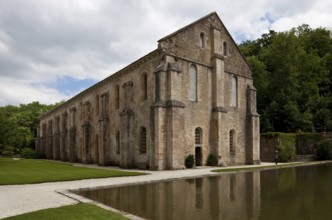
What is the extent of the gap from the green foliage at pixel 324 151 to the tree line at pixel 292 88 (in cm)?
684

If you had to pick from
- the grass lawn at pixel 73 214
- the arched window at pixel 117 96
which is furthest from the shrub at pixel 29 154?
the grass lawn at pixel 73 214

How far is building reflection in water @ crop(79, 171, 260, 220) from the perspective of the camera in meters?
9.44

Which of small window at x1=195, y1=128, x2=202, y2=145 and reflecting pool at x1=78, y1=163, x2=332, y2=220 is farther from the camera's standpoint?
small window at x1=195, y1=128, x2=202, y2=145

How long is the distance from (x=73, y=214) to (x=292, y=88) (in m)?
44.3

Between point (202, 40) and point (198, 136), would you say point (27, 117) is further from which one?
point (198, 136)

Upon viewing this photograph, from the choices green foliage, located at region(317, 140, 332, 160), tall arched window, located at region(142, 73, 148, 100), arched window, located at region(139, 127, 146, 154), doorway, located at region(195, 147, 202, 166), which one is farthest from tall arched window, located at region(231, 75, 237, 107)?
green foliage, located at region(317, 140, 332, 160)

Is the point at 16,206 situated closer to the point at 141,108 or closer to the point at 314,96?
the point at 141,108

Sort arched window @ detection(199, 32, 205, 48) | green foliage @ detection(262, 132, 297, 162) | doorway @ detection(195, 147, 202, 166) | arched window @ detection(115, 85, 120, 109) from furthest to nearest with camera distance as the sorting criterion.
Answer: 1. green foliage @ detection(262, 132, 297, 162)
2. arched window @ detection(115, 85, 120, 109)
3. arched window @ detection(199, 32, 205, 48)
4. doorway @ detection(195, 147, 202, 166)

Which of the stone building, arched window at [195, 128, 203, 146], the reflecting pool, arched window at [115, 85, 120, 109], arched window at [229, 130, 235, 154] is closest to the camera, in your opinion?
the reflecting pool

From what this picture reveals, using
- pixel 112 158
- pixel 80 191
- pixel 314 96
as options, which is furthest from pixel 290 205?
pixel 314 96

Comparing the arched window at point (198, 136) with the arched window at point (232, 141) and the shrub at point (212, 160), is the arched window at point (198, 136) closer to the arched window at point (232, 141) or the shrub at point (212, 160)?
the shrub at point (212, 160)

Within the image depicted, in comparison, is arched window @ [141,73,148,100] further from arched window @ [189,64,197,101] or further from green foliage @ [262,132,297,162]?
green foliage @ [262,132,297,162]

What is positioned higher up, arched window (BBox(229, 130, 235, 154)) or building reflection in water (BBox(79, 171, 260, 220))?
arched window (BBox(229, 130, 235, 154))

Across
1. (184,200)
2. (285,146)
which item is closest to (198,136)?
(285,146)
